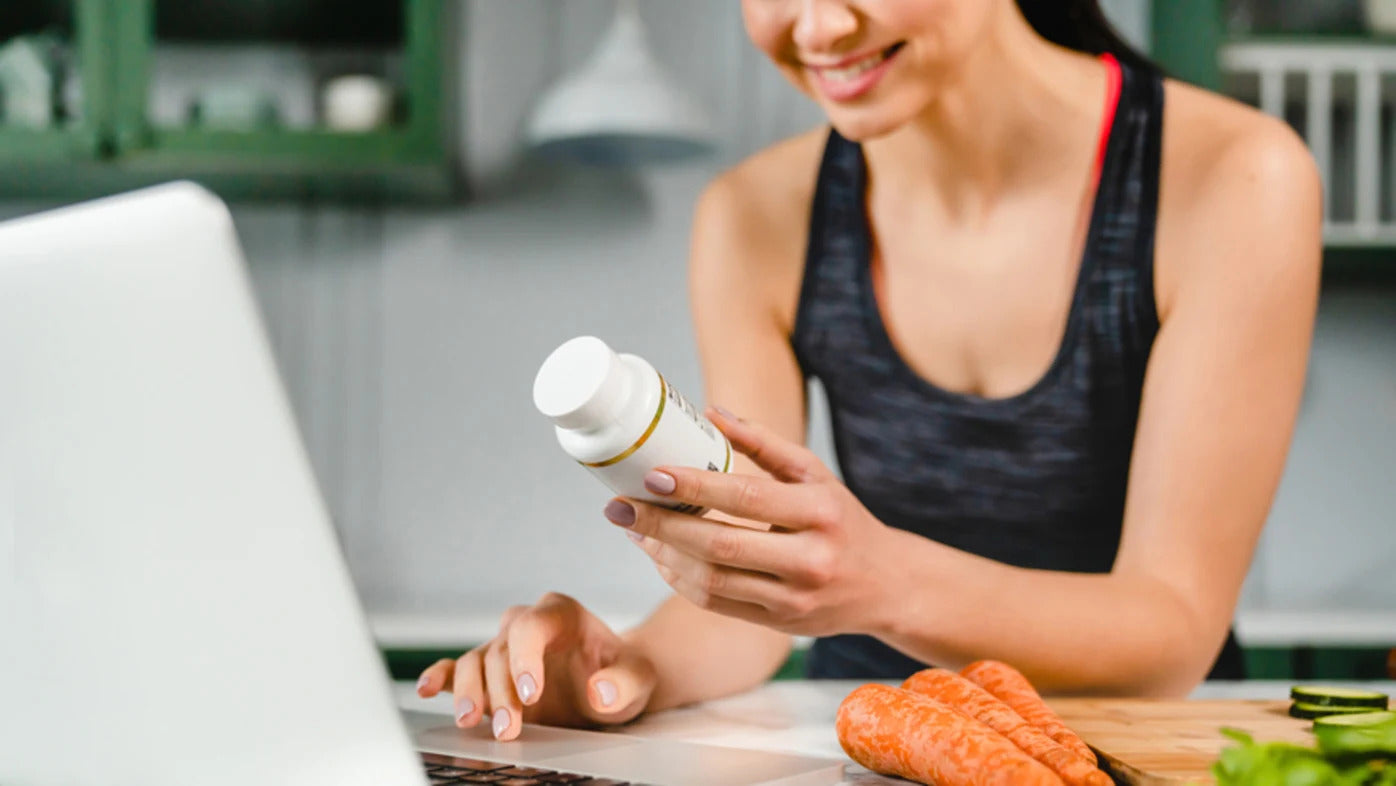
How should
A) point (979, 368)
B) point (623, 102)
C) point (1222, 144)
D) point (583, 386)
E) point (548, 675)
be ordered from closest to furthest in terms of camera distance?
point (583, 386) → point (548, 675) → point (1222, 144) → point (979, 368) → point (623, 102)

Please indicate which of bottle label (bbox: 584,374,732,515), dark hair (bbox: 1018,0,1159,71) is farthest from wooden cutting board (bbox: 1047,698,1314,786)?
dark hair (bbox: 1018,0,1159,71)

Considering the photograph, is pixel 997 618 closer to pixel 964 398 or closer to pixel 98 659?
pixel 964 398

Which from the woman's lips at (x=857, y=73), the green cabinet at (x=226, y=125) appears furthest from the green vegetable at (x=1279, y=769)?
the green cabinet at (x=226, y=125)

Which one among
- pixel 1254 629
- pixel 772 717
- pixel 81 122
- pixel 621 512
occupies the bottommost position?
pixel 1254 629

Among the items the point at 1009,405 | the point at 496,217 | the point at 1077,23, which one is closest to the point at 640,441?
the point at 1009,405

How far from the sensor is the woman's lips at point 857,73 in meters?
0.91

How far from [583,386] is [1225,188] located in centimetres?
67

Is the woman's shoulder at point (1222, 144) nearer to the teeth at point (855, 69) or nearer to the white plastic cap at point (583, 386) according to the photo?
the teeth at point (855, 69)

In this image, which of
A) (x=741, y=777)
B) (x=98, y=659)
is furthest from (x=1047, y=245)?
(x=98, y=659)

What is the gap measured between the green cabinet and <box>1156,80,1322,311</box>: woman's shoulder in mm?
1533

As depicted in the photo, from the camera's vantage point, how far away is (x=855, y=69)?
917 mm

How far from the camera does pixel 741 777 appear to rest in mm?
626

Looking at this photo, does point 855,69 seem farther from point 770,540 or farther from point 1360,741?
point 1360,741

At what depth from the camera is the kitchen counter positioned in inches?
29.8
